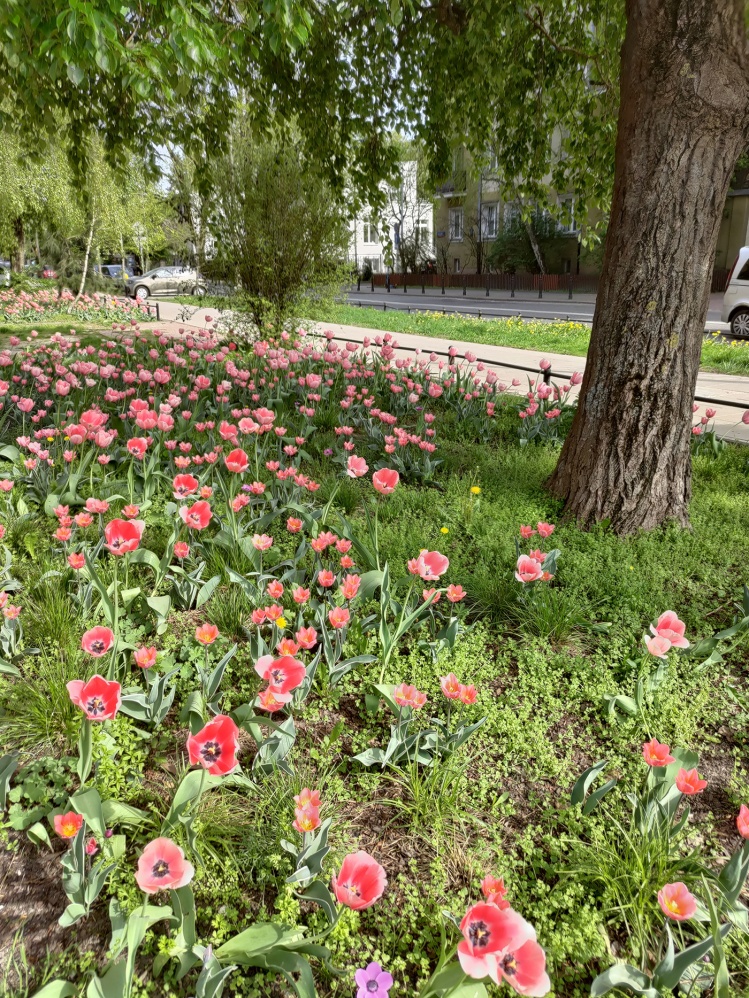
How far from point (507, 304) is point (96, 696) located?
2754 cm

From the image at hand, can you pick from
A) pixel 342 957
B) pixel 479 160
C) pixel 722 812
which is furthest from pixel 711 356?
pixel 342 957

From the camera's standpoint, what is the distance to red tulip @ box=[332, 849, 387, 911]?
47.5 inches

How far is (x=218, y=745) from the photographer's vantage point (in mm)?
1478

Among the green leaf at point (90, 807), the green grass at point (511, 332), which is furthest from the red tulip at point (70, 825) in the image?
the green grass at point (511, 332)

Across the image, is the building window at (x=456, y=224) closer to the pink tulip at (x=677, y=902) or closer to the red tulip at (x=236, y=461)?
the red tulip at (x=236, y=461)

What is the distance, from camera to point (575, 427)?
376 centimetres

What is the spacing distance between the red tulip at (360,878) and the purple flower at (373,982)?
0.38 ft

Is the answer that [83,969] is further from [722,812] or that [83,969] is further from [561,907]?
[722,812]

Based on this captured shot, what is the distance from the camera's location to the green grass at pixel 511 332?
10.2 meters

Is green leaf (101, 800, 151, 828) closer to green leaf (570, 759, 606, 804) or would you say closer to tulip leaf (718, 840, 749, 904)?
green leaf (570, 759, 606, 804)

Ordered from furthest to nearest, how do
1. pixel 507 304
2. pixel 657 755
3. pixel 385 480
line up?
pixel 507 304
pixel 385 480
pixel 657 755

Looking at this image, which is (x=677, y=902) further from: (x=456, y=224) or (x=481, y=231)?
(x=456, y=224)

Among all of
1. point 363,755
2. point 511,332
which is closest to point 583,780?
point 363,755

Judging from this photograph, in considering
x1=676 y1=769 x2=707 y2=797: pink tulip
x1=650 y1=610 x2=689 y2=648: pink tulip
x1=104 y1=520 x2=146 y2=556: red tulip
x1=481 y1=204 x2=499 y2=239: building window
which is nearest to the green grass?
x1=104 y1=520 x2=146 y2=556: red tulip
